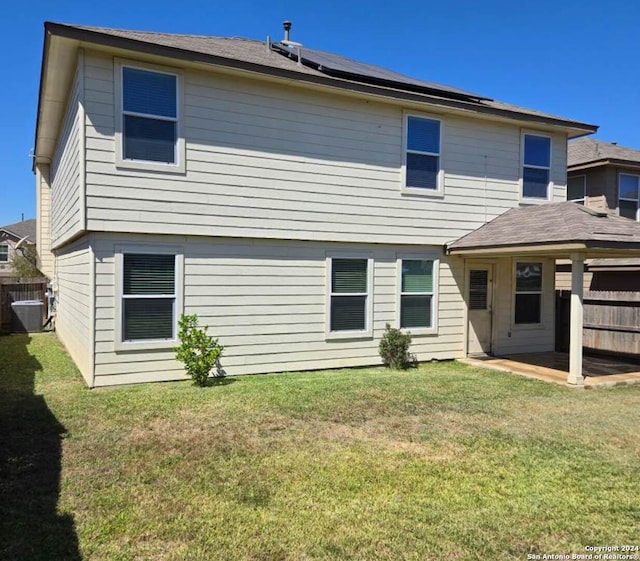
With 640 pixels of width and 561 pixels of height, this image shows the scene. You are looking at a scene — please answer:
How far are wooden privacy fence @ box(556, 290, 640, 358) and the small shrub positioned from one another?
506 centimetres

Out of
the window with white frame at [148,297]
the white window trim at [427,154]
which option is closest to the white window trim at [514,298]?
the white window trim at [427,154]

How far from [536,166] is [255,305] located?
24.1ft

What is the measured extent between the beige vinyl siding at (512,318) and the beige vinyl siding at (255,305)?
2.40 meters

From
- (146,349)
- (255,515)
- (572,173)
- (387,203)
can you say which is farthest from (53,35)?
(572,173)

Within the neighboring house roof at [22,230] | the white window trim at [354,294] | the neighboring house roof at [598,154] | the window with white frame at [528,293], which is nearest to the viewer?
the white window trim at [354,294]

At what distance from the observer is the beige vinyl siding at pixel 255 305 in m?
7.66

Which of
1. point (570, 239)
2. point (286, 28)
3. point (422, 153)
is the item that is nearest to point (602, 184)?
point (422, 153)

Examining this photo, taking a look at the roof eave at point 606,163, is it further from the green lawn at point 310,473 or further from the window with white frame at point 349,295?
the green lawn at point 310,473

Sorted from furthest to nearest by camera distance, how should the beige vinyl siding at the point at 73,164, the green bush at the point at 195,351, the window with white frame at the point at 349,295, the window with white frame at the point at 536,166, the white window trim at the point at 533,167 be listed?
the window with white frame at the point at 536,166
the white window trim at the point at 533,167
the window with white frame at the point at 349,295
the green bush at the point at 195,351
the beige vinyl siding at the point at 73,164

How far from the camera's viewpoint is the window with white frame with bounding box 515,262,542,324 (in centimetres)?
1158

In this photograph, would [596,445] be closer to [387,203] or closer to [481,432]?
[481,432]

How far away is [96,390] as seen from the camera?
736cm

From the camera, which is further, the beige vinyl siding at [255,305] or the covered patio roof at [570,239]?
the covered patio roof at [570,239]

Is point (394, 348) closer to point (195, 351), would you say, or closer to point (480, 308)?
point (480, 308)
